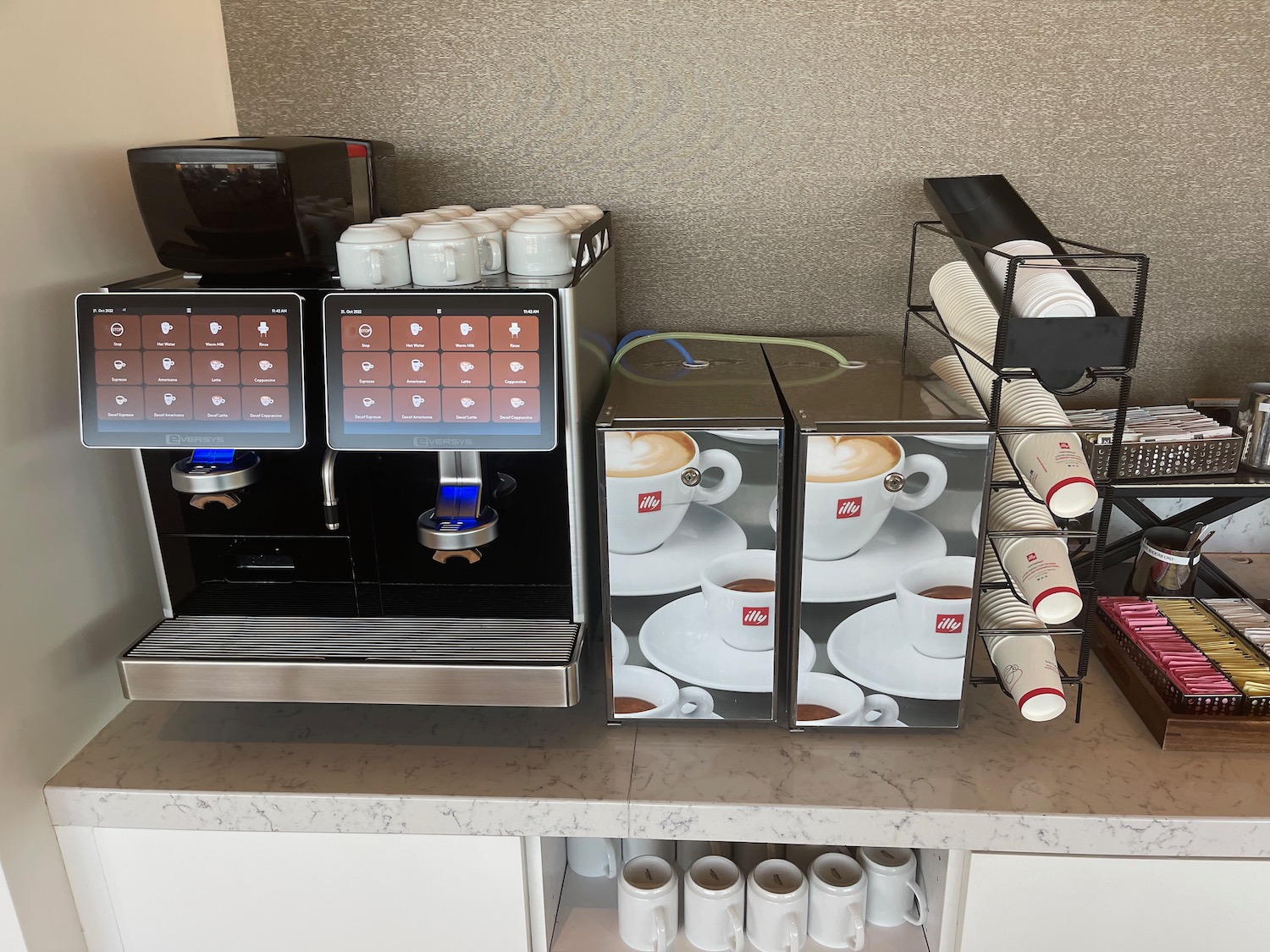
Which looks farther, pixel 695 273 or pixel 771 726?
pixel 695 273

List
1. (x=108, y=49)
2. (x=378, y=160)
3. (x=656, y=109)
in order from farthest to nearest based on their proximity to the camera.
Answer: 1. (x=656, y=109)
2. (x=378, y=160)
3. (x=108, y=49)

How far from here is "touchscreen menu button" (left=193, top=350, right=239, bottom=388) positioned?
2.75 feet

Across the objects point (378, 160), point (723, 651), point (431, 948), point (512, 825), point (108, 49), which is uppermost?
point (108, 49)

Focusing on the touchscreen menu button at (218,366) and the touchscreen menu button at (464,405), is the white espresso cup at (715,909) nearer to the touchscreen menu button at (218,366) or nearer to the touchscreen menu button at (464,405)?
the touchscreen menu button at (464,405)

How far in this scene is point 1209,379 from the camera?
1296mm

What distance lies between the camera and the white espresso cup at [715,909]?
0.95 meters

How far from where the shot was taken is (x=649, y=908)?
3.14ft

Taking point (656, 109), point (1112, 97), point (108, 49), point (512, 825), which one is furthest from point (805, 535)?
point (108, 49)

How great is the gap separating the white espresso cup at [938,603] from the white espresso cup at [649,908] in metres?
0.38

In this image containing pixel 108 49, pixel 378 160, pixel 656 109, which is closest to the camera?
pixel 108 49

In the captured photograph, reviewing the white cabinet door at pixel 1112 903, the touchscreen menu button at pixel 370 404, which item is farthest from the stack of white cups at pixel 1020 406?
the touchscreen menu button at pixel 370 404

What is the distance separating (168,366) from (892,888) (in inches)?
36.3

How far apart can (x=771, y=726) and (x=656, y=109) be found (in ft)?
2.66

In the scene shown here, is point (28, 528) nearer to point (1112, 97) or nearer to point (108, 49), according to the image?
point (108, 49)
